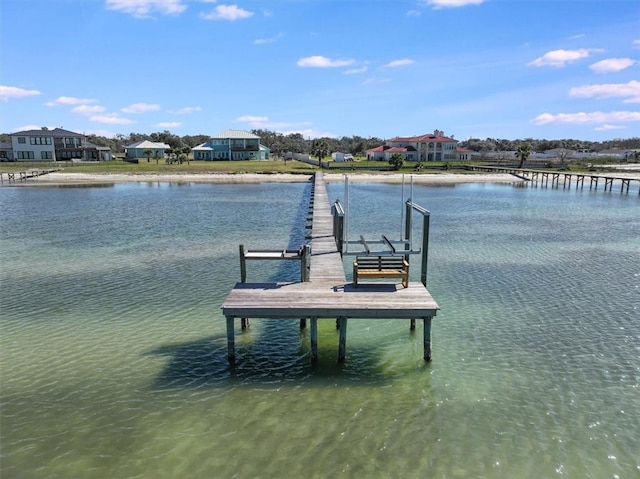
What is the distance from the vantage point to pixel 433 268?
20.3 meters

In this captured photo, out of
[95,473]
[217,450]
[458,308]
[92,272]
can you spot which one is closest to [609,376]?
[458,308]

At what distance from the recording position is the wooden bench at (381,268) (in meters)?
12.2

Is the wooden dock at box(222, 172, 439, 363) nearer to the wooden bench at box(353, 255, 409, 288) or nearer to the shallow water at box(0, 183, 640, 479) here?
the wooden bench at box(353, 255, 409, 288)

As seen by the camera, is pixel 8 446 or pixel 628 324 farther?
pixel 628 324

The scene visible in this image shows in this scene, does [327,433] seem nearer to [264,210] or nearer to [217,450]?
[217,450]

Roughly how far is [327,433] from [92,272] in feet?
48.0

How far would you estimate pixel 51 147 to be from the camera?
96.8 m

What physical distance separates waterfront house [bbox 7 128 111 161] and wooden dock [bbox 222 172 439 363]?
102007 mm

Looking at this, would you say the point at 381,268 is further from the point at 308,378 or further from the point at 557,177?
the point at 557,177

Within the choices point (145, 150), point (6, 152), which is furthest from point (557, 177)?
point (6, 152)

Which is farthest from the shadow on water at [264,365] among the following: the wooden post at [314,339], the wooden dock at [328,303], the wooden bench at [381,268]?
the wooden bench at [381,268]

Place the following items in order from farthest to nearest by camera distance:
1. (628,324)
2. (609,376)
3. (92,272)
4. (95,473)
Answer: (92,272)
(628,324)
(609,376)
(95,473)

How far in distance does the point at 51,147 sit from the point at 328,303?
344ft

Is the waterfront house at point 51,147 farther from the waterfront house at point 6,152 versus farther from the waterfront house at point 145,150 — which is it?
the waterfront house at point 145,150
